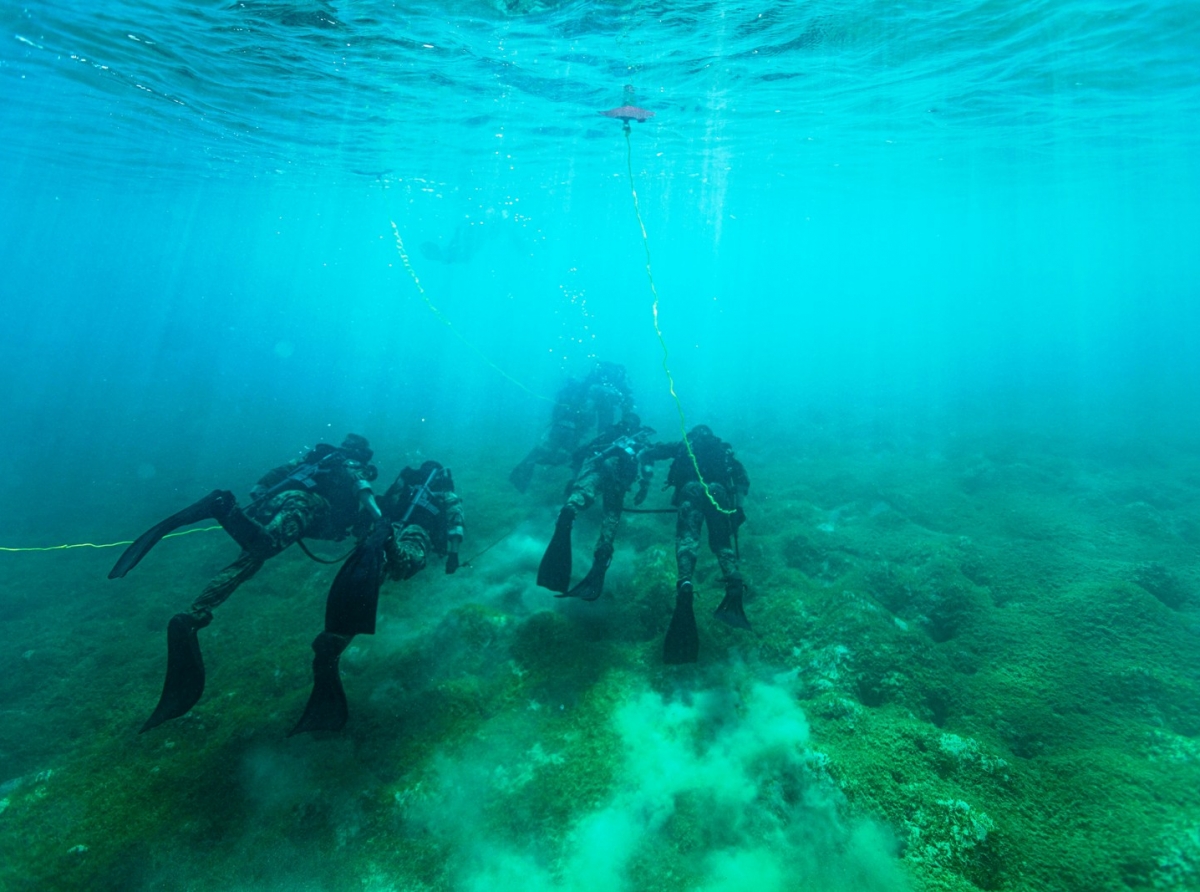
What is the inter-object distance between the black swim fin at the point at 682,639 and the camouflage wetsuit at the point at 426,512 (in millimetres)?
2818

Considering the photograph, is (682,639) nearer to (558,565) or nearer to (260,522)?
(558,565)

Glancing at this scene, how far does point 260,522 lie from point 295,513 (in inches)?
15.0

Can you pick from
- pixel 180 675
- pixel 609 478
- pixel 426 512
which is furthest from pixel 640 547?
pixel 180 675

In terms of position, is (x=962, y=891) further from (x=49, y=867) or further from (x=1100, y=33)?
(x=1100, y=33)

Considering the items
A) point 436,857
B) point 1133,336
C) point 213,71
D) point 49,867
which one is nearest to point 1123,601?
point 436,857

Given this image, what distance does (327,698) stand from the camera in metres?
4.32

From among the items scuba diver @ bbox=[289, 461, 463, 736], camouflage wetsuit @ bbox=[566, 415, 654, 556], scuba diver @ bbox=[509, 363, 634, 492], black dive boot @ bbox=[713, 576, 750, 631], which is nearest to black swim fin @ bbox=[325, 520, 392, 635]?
scuba diver @ bbox=[289, 461, 463, 736]

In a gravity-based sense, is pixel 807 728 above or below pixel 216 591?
below

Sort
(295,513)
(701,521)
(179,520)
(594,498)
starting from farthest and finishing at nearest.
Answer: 1. (594,498)
2. (701,521)
3. (295,513)
4. (179,520)

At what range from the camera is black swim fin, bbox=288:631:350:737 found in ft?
13.8

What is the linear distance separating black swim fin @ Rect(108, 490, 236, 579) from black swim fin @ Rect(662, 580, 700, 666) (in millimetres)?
4699

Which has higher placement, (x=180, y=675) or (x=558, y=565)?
(x=558, y=565)

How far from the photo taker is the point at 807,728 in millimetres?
4660

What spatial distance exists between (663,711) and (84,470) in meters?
20.9
